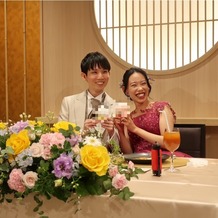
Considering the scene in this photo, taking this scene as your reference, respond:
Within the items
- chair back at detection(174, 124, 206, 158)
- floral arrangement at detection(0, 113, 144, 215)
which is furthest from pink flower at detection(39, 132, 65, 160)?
chair back at detection(174, 124, 206, 158)

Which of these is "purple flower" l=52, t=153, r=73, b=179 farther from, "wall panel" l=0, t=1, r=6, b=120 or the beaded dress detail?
"wall panel" l=0, t=1, r=6, b=120

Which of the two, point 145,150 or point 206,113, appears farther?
point 206,113

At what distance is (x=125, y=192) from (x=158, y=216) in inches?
4.9

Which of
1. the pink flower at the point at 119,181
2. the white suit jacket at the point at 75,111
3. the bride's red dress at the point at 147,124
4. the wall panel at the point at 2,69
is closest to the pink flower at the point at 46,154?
the pink flower at the point at 119,181

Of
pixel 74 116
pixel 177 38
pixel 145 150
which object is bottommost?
pixel 145 150

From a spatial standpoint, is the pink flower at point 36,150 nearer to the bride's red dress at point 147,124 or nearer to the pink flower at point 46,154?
the pink flower at point 46,154

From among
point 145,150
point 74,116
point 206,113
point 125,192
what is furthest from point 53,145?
point 206,113

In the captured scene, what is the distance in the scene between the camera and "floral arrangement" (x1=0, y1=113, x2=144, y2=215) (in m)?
1.19

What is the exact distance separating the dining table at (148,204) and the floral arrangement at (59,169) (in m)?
0.03

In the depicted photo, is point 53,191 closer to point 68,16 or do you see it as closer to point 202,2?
point 202,2

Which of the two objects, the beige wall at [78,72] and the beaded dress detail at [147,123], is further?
the beige wall at [78,72]

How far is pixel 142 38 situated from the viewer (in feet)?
11.4

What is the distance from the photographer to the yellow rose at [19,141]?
1238 mm

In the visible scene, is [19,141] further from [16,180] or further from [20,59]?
[20,59]
